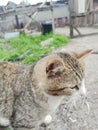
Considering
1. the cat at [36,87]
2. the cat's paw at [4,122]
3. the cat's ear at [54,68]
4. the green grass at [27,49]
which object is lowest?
the green grass at [27,49]

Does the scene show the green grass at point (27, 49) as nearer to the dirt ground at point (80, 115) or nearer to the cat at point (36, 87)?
the dirt ground at point (80, 115)

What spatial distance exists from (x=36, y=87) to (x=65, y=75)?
30cm

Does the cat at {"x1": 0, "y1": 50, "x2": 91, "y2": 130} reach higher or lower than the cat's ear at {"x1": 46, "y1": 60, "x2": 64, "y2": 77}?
lower

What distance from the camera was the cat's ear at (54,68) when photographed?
6.57ft

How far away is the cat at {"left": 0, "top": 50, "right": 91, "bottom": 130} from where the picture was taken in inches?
86.7

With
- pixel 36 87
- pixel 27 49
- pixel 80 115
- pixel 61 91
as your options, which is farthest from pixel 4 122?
pixel 27 49

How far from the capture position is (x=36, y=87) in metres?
2.36

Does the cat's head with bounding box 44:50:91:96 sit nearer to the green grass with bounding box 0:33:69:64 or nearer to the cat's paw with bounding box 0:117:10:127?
the cat's paw with bounding box 0:117:10:127

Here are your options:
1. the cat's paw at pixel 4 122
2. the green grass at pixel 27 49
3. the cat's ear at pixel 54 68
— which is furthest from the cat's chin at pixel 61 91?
the green grass at pixel 27 49

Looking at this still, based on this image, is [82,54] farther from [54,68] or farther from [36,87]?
[36,87]

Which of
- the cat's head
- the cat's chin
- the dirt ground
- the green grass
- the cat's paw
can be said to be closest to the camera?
the cat's head

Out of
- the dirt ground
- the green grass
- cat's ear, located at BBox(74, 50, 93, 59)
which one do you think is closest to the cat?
cat's ear, located at BBox(74, 50, 93, 59)

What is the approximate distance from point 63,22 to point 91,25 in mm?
1889

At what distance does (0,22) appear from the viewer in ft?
33.1
